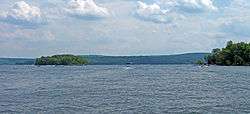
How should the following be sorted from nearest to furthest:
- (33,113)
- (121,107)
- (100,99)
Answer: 1. (33,113)
2. (121,107)
3. (100,99)

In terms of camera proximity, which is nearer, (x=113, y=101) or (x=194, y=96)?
(x=113, y=101)

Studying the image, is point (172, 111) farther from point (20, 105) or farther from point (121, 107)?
point (20, 105)

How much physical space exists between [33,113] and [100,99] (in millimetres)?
12863

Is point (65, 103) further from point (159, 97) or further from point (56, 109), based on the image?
point (159, 97)

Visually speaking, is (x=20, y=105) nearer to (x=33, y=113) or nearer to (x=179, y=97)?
(x=33, y=113)

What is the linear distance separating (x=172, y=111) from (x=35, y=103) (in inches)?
599

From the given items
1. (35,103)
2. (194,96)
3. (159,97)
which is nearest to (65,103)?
(35,103)

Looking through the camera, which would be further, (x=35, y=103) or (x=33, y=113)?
(x=35, y=103)

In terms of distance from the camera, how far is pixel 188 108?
44469 millimetres

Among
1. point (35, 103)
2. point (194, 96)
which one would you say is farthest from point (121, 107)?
point (194, 96)

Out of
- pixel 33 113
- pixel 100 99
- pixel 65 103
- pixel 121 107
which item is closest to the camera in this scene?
pixel 33 113

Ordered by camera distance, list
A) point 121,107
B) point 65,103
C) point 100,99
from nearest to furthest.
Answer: point 121,107 → point 65,103 → point 100,99

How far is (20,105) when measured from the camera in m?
48.6

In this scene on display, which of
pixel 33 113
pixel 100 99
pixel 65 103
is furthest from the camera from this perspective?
pixel 100 99
